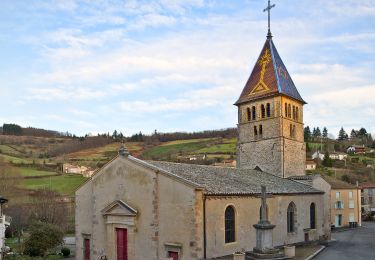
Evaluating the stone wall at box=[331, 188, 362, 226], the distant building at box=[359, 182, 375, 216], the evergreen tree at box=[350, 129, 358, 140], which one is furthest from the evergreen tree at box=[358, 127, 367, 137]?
the stone wall at box=[331, 188, 362, 226]

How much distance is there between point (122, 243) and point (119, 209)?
214 centimetres

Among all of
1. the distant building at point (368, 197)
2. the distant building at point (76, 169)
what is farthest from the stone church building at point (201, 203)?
the distant building at point (76, 169)

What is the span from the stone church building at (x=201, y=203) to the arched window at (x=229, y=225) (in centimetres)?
6

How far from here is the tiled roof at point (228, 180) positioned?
2481 centimetres

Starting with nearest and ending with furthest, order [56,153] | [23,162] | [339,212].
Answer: [339,212]
[23,162]
[56,153]

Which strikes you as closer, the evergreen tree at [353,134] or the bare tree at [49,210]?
the bare tree at [49,210]

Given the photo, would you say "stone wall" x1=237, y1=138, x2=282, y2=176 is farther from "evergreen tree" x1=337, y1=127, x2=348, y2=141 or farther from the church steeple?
"evergreen tree" x1=337, y1=127, x2=348, y2=141

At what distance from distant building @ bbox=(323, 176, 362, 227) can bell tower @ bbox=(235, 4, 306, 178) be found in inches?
758

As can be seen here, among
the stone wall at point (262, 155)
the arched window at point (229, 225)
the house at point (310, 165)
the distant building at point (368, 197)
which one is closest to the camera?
the arched window at point (229, 225)

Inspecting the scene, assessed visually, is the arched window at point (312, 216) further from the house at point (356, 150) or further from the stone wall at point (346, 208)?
the house at point (356, 150)

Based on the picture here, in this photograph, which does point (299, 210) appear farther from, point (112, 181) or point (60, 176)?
point (60, 176)

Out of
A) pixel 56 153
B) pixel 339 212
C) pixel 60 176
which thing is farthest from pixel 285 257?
pixel 56 153

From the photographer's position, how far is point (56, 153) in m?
110

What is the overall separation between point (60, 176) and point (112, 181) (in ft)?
176
